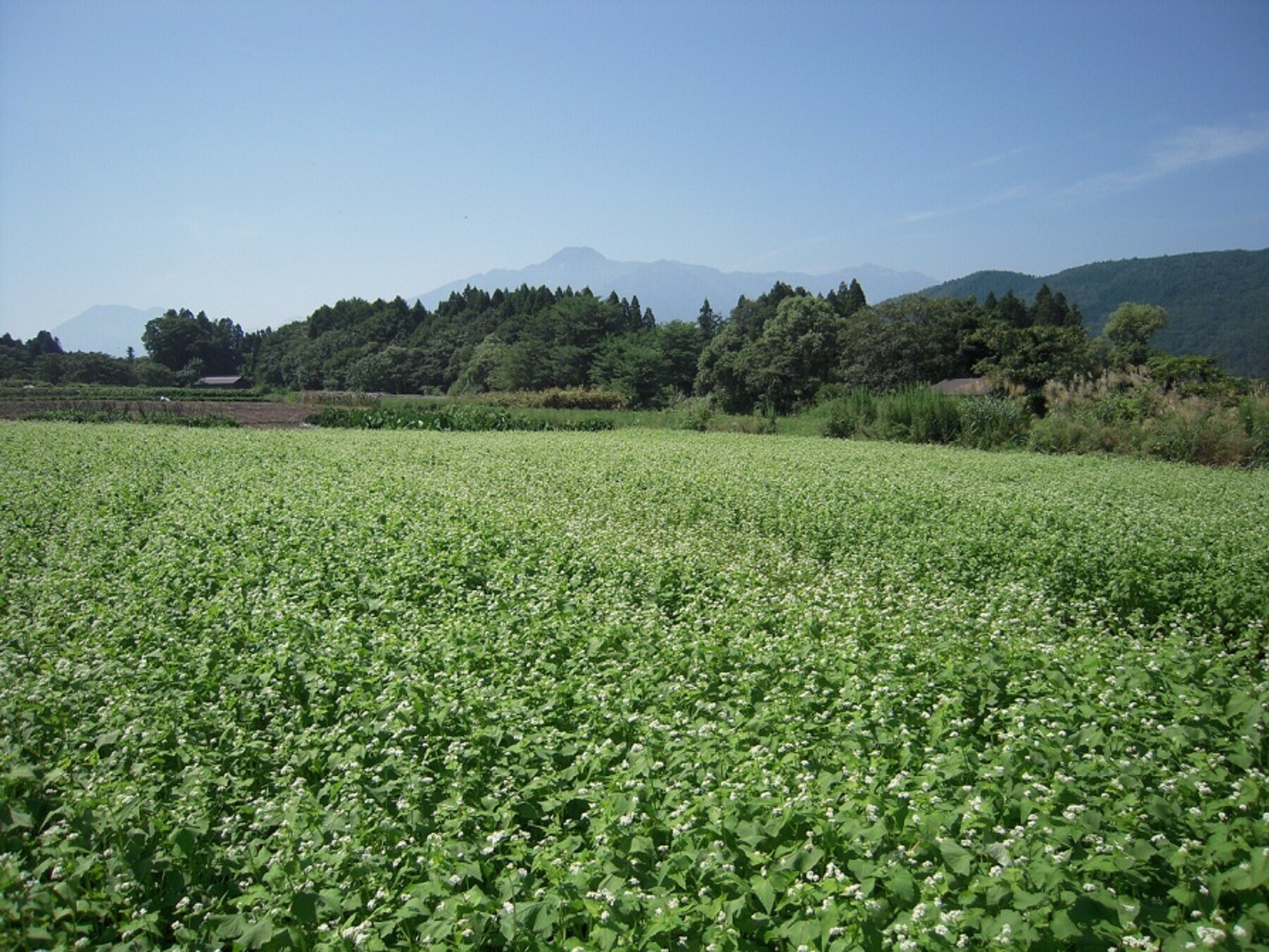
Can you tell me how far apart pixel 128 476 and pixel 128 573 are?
751cm

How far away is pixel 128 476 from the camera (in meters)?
13.8

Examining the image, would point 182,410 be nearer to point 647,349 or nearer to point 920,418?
point 920,418

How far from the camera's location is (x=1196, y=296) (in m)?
105

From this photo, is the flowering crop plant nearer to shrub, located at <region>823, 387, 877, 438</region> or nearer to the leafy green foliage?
shrub, located at <region>823, 387, 877, 438</region>

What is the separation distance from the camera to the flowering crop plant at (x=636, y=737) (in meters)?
2.70

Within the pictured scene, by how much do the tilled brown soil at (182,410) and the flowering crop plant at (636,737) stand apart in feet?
85.2

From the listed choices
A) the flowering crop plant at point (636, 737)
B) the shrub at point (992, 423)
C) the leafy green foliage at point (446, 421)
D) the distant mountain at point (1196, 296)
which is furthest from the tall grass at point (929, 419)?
the distant mountain at point (1196, 296)

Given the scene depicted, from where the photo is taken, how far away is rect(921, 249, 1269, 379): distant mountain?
87.7m

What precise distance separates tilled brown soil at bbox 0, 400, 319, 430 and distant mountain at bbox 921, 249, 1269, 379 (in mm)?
64049

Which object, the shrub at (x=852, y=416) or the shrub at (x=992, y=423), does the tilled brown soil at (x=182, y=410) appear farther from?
the shrub at (x=992, y=423)

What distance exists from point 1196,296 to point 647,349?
3567 inches

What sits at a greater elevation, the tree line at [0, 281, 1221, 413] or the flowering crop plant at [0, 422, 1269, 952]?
the tree line at [0, 281, 1221, 413]

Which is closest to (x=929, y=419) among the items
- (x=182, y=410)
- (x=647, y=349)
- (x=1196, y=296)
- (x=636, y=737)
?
(x=636, y=737)

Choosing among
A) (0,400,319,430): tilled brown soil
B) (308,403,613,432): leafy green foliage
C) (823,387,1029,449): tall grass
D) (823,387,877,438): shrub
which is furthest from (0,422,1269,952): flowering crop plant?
(0,400,319,430): tilled brown soil
